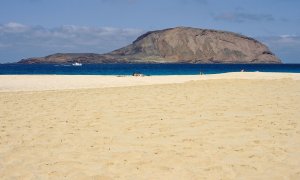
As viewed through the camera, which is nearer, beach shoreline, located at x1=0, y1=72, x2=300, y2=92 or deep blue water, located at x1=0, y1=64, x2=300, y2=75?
beach shoreline, located at x1=0, y1=72, x2=300, y2=92

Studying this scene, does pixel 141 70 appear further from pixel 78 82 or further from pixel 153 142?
pixel 153 142

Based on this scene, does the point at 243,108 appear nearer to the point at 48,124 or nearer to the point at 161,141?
the point at 161,141

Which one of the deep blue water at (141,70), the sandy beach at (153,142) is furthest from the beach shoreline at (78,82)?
the deep blue water at (141,70)

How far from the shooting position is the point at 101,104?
1355 centimetres

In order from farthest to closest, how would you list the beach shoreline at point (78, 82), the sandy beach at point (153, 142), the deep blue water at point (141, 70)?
the deep blue water at point (141, 70), the beach shoreline at point (78, 82), the sandy beach at point (153, 142)

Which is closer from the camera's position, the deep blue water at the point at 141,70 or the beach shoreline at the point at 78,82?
the beach shoreline at the point at 78,82

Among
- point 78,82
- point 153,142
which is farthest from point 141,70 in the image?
point 153,142

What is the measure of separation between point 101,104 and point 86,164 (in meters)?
7.31

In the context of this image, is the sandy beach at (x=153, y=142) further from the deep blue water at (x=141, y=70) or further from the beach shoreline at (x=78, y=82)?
the deep blue water at (x=141, y=70)

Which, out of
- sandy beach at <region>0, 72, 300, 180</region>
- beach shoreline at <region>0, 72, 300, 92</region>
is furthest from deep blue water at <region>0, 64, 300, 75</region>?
sandy beach at <region>0, 72, 300, 180</region>

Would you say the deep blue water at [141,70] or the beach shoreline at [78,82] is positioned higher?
the beach shoreline at [78,82]

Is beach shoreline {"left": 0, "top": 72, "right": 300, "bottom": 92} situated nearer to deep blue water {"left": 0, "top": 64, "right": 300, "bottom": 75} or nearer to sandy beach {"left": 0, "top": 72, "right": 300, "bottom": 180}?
sandy beach {"left": 0, "top": 72, "right": 300, "bottom": 180}

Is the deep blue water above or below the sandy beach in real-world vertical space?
below

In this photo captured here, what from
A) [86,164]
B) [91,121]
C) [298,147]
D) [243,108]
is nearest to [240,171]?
[298,147]
